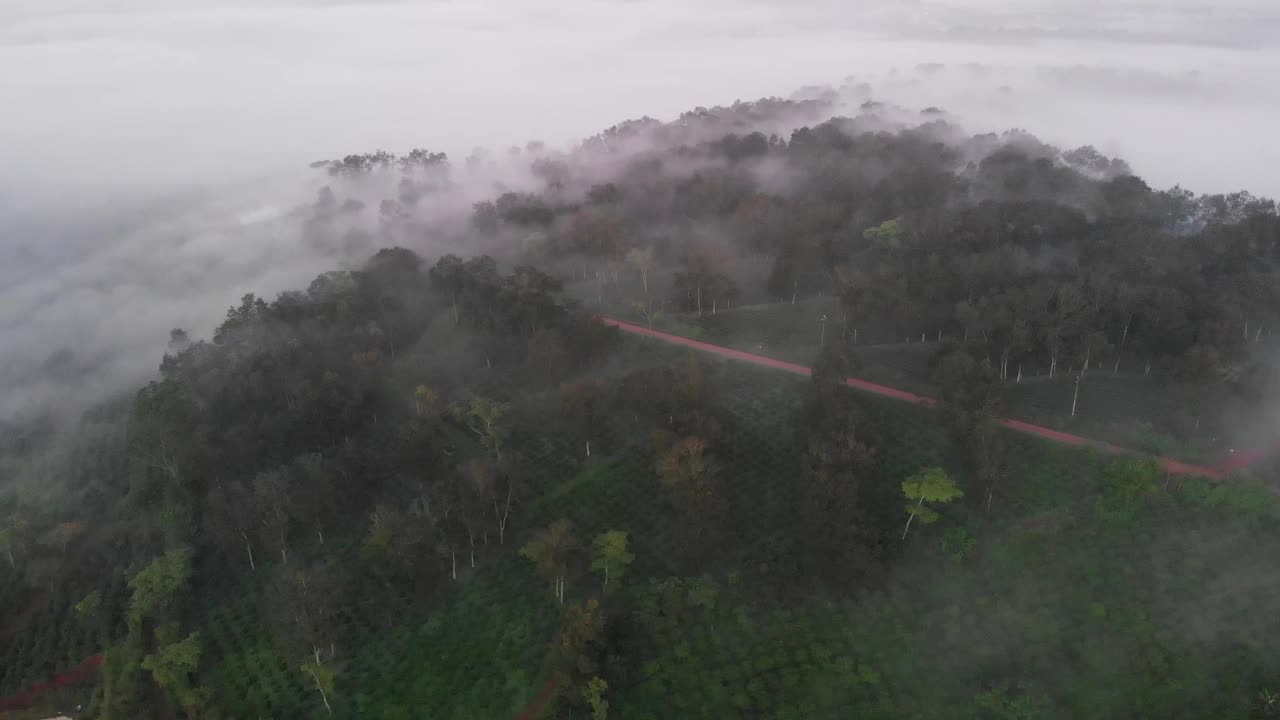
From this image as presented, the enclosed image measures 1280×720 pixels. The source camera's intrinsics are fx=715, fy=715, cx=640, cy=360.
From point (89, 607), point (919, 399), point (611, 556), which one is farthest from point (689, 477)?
point (89, 607)

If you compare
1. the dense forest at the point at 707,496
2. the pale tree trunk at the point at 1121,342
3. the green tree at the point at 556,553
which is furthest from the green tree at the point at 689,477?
the pale tree trunk at the point at 1121,342

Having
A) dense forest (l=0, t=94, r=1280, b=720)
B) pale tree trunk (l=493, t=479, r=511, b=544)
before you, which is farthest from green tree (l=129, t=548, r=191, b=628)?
pale tree trunk (l=493, t=479, r=511, b=544)

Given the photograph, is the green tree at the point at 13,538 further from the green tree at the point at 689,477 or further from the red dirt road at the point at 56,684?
the green tree at the point at 689,477

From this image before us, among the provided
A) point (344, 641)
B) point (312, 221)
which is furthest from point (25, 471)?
point (312, 221)

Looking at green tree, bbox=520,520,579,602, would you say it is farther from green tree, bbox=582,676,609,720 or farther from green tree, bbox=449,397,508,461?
green tree, bbox=449,397,508,461

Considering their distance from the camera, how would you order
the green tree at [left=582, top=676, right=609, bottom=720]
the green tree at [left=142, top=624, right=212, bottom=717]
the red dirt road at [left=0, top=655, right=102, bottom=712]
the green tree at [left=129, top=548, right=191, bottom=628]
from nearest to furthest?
the green tree at [left=582, top=676, right=609, bottom=720]
the green tree at [left=142, top=624, right=212, bottom=717]
the red dirt road at [left=0, top=655, right=102, bottom=712]
the green tree at [left=129, top=548, right=191, bottom=628]

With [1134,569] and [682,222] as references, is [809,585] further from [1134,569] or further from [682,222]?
[682,222]
